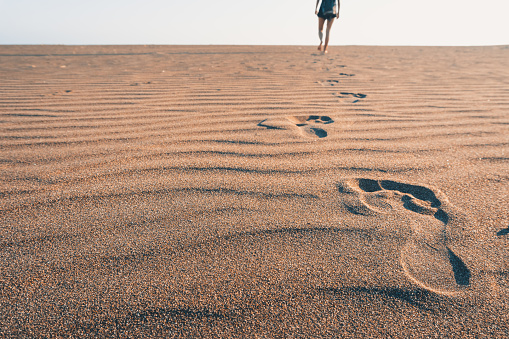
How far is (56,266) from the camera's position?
0.95 m

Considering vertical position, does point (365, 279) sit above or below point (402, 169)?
below

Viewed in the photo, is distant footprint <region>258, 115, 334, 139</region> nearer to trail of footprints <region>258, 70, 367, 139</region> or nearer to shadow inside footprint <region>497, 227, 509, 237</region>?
trail of footprints <region>258, 70, 367, 139</region>

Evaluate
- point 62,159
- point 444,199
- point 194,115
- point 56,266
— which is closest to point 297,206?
point 444,199

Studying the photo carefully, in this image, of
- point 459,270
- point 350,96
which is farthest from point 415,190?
point 350,96

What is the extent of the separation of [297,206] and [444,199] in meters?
0.64

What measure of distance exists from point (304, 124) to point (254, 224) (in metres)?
1.38

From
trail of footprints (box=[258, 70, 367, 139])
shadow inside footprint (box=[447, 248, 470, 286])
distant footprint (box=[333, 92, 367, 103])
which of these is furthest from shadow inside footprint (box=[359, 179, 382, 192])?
distant footprint (box=[333, 92, 367, 103])

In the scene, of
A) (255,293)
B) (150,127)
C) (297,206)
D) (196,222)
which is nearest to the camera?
(255,293)

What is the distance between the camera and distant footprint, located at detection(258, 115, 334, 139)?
2066 mm

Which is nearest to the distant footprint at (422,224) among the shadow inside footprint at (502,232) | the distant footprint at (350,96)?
the shadow inside footprint at (502,232)

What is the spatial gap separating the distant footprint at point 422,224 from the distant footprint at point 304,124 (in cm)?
69

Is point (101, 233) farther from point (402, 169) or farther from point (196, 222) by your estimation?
point (402, 169)

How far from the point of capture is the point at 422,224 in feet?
3.74

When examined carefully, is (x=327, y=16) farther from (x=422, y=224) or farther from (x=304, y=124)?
(x=422, y=224)
